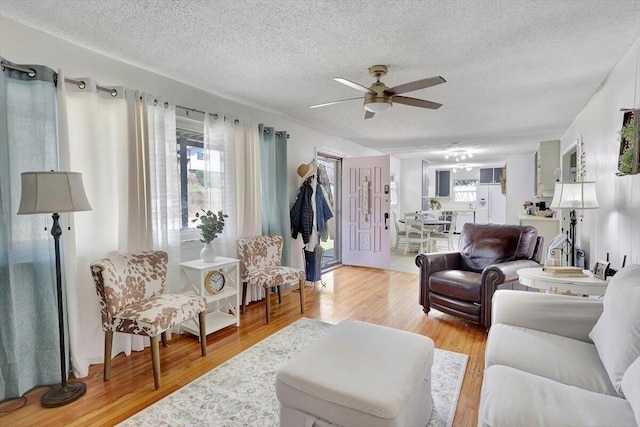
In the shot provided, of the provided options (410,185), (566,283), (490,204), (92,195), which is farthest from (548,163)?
(92,195)

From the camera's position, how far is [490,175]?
10.6m

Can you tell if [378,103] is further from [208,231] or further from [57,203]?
[57,203]

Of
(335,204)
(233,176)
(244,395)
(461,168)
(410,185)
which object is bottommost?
(244,395)

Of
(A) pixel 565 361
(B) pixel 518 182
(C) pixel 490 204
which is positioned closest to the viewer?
(A) pixel 565 361

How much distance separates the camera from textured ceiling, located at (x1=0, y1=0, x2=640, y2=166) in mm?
1891

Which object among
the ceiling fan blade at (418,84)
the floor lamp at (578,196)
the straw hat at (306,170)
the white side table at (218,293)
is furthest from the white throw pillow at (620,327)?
the straw hat at (306,170)

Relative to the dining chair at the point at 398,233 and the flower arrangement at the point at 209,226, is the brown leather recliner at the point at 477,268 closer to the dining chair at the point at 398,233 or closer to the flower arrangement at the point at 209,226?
the flower arrangement at the point at 209,226

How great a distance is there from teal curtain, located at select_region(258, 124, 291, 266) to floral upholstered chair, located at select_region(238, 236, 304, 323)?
37 cm

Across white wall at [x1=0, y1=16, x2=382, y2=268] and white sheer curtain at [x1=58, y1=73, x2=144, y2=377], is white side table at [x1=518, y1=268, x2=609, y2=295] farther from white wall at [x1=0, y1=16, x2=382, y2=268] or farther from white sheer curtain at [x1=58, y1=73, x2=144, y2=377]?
white sheer curtain at [x1=58, y1=73, x2=144, y2=377]

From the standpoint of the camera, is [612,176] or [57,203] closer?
[57,203]

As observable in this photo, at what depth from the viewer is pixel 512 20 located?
1.99 m

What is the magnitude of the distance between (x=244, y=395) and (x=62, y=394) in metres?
1.17

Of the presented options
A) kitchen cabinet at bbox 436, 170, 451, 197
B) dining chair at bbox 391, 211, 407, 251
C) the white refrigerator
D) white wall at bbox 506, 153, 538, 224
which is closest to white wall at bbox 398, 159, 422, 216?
dining chair at bbox 391, 211, 407, 251

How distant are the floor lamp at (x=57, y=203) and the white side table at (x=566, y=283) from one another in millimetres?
3299
